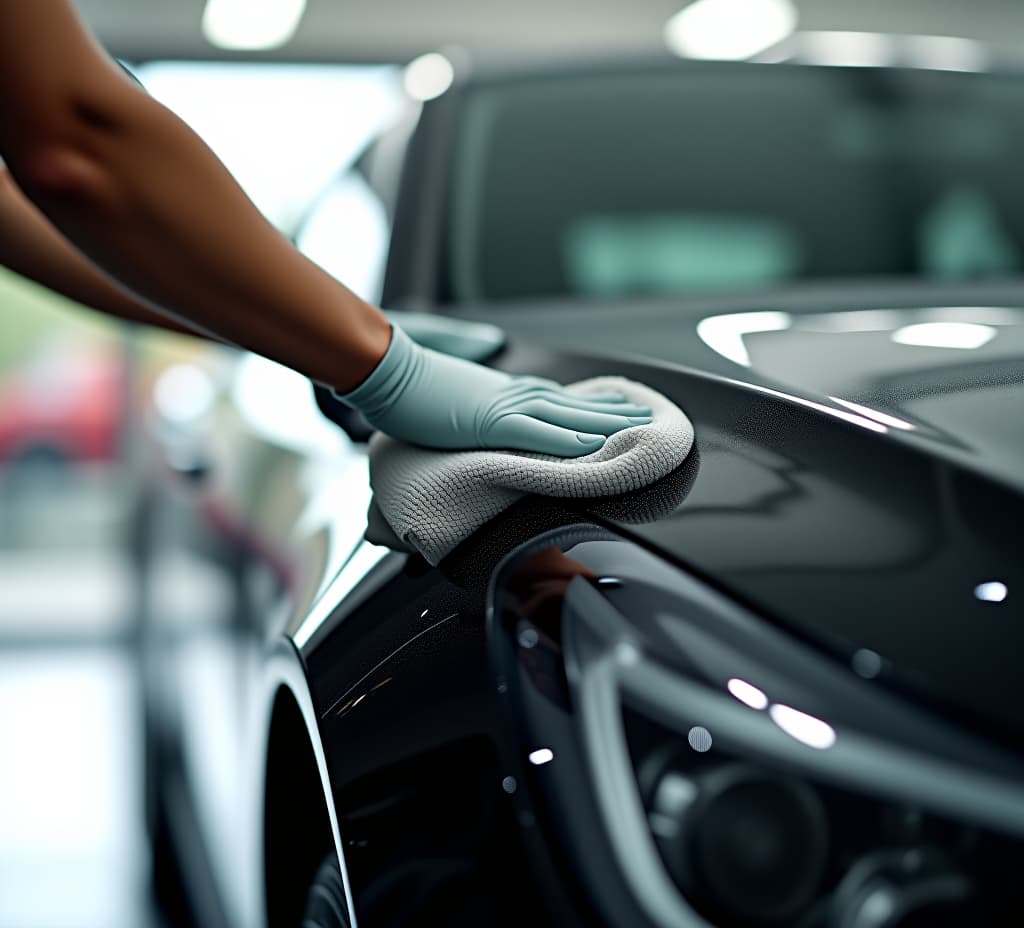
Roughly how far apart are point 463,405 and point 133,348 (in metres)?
6.91

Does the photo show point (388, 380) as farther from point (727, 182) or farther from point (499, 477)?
point (727, 182)

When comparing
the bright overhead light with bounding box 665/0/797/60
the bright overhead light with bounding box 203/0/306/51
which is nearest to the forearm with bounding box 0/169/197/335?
the bright overhead light with bounding box 203/0/306/51

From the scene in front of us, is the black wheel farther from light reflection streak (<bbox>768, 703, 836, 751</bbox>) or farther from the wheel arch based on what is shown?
light reflection streak (<bbox>768, 703, 836, 751</bbox>)

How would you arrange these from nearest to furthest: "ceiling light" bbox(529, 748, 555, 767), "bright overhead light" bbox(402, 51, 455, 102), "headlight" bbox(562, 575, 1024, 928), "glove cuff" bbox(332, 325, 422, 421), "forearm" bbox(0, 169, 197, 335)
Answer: "headlight" bbox(562, 575, 1024, 928), "ceiling light" bbox(529, 748, 555, 767), "glove cuff" bbox(332, 325, 422, 421), "forearm" bbox(0, 169, 197, 335), "bright overhead light" bbox(402, 51, 455, 102)

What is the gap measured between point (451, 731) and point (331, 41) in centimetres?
850

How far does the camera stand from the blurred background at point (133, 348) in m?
1.83

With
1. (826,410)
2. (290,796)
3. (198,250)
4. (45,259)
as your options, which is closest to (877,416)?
(826,410)

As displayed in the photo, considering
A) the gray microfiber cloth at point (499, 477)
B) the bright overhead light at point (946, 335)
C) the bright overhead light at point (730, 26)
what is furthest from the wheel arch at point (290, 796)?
the bright overhead light at point (730, 26)

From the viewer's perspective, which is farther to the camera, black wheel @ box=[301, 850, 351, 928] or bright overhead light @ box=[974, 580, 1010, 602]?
black wheel @ box=[301, 850, 351, 928]

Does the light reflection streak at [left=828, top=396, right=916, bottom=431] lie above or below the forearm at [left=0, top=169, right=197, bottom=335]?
below

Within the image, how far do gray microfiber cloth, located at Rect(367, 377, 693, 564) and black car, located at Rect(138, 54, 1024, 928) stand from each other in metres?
0.01

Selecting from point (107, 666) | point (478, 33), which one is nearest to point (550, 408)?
point (107, 666)

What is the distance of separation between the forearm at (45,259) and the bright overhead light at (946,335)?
2.25 ft

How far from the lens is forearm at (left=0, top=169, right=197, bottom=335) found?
1.19 metres
